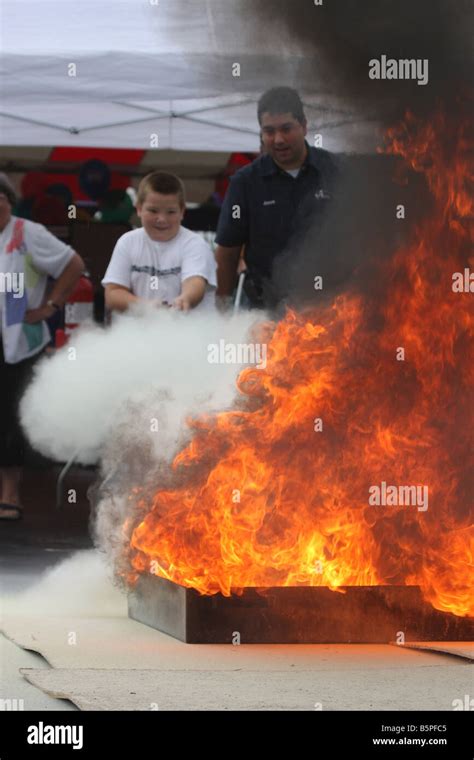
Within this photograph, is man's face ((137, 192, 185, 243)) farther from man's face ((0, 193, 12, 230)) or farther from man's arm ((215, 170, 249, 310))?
man's face ((0, 193, 12, 230))

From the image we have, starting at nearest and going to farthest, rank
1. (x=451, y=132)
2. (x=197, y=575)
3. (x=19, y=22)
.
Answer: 1. (x=197, y=575)
2. (x=451, y=132)
3. (x=19, y=22)

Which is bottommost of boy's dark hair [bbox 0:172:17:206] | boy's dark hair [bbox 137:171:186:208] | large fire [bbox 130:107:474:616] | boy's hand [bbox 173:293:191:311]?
large fire [bbox 130:107:474:616]

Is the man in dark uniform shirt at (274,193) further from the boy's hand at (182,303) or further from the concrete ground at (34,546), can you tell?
the concrete ground at (34,546)

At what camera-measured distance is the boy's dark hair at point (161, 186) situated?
8969mm

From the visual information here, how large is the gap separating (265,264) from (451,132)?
146 cm

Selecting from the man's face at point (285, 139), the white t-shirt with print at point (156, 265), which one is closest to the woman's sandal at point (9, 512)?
the white t-shirt with print at point (156, 265)

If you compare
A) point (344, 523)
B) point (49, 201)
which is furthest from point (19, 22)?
point (344, 523)

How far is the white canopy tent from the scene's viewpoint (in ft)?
28.1

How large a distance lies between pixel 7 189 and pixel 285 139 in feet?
8.31

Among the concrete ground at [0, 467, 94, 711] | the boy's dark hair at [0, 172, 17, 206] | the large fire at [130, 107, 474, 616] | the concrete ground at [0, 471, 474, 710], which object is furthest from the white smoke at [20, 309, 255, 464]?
the boy's dark hair at [0, 172, 17, 206]

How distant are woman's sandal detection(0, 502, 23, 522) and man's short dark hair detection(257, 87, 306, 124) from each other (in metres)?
3.43
